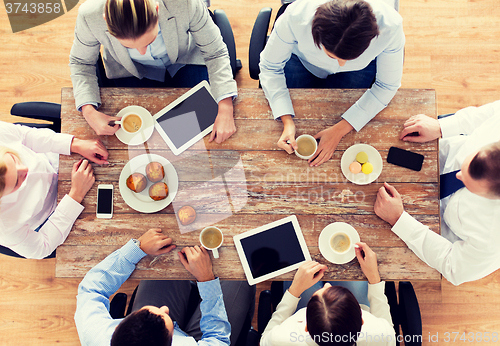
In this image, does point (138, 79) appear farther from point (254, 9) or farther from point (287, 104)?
point (254, 9)

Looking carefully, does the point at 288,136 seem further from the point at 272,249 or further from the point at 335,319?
the point at 335,319

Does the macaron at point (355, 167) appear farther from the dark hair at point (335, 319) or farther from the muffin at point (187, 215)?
the muffin at point (187, 215)

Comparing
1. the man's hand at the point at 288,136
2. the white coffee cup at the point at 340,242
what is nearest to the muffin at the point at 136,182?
the man's hand at the point at 288,136

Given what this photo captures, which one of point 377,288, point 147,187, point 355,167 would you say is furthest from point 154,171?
point 377,288

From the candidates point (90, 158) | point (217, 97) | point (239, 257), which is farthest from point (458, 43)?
point (90, 158)

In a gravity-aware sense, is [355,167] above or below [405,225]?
above

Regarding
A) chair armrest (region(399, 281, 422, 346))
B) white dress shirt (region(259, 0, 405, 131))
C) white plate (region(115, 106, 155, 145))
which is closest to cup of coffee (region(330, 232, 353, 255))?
chair armrest (region(399, 281, 422, 346))

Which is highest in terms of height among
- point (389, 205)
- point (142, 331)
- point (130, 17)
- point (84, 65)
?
point (130, 17)

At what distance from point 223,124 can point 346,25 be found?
0.67m

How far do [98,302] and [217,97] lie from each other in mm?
1115

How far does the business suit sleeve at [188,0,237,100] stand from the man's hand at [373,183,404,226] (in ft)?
2.78

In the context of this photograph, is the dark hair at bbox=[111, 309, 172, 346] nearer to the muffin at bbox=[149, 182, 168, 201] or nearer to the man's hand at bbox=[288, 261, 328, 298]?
the muffin at bbox=[149, 182, 168, 201]

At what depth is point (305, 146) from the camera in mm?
1521

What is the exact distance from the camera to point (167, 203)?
4.87 feet
